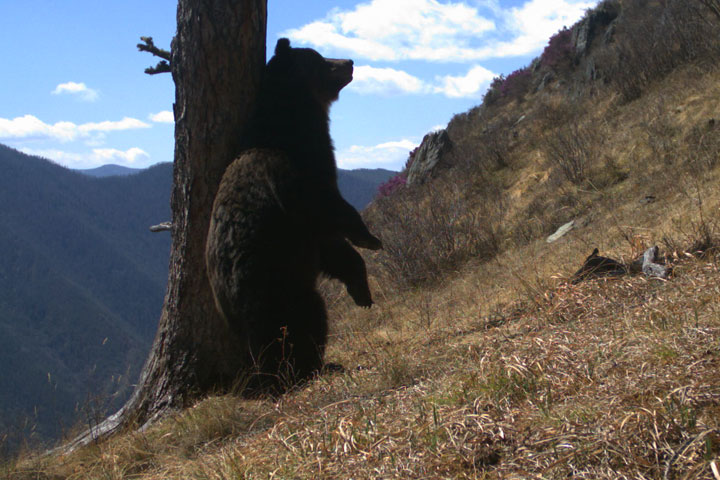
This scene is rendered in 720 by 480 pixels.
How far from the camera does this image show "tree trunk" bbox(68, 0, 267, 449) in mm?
4332

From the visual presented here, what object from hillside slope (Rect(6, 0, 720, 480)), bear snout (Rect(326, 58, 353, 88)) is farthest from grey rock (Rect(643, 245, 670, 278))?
bear snout (Rect(326, 58, 353, 88))

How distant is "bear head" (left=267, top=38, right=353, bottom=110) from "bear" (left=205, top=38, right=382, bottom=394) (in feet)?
0.37

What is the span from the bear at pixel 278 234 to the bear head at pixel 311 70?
11 cm

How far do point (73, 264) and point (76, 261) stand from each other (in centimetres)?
62

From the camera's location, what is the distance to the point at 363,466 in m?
1.83

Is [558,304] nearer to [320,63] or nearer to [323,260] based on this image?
[323,260]

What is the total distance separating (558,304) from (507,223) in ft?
19.4

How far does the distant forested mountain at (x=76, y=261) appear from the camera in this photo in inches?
2231

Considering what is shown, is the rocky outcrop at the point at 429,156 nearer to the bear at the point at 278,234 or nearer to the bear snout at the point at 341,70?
the bear snout at the point at 341,70

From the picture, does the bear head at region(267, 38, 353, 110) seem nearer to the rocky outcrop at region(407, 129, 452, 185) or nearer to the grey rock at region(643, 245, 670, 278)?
the grey rock at region(643, 245, 670, 278)

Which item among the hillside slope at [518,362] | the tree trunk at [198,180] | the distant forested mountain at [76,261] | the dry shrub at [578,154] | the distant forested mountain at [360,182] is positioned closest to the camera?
the hillside slope at [518,362]

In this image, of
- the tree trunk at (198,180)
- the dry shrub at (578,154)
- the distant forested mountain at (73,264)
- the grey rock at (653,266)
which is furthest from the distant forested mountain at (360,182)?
the grey rock at (653,266)

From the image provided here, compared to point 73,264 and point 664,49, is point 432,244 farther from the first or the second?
point 73,264

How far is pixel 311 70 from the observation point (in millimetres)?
5082
